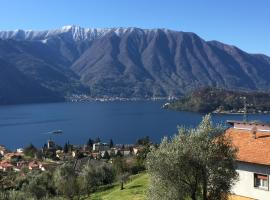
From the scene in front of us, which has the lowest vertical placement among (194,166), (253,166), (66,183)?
(66,183)

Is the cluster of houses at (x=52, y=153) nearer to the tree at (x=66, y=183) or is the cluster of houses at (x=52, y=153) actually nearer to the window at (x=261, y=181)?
the tree at (x=66, y=183)

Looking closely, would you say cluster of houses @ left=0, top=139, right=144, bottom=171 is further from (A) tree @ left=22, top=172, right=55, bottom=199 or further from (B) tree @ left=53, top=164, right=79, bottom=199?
(B) tree @ left=53, top=164, right=79, bottom=199

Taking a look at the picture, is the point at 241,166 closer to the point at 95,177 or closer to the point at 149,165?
the point at 149,165

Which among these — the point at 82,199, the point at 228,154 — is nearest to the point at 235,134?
the point at 228,154

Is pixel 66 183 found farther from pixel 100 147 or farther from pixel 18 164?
pixel 100 147

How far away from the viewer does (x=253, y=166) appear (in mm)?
22938

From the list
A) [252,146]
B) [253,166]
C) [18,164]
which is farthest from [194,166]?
[18,164]

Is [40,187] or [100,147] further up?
→ [40,187]

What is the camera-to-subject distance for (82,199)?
46.1 meters

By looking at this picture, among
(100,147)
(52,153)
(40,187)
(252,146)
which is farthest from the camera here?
(100,147)

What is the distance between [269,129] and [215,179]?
7775 mm

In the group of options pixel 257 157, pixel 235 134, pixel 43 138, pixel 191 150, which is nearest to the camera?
pixel 191 150

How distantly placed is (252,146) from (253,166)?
127 centimetres

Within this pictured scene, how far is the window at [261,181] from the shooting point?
74.1 feet
